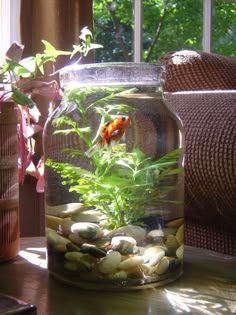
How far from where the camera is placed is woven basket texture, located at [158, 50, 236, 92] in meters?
1.33

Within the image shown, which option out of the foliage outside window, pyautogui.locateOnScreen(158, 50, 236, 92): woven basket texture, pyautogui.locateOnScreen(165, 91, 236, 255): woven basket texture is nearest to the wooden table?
pyautogui.locateOnScreen(165, 91, 236, 255): woven basket texture

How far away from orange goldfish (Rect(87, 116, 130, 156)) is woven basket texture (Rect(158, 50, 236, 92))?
0.65m

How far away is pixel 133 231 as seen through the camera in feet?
2.28

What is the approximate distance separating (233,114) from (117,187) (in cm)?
43

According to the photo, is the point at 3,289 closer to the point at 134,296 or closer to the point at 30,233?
the point at 134,296

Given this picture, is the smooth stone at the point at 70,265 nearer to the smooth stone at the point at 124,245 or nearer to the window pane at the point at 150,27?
the smooth stone at the point at 124,245

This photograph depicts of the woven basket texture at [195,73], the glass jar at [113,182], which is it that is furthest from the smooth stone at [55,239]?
the woven basket texture at [195,73]

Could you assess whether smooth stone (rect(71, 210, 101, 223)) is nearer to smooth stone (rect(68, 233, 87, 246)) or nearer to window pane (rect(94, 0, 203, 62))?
smooth stone (rect(68, 233, 87, 246))

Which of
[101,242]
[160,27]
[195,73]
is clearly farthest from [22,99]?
[160,27]

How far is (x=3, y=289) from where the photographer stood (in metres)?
0.67

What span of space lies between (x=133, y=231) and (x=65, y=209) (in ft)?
0.32

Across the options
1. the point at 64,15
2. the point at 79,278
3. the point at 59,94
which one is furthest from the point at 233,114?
the point at 64,15

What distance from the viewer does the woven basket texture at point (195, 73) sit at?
1.33 meters

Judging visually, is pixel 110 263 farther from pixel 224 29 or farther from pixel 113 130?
pixel 224 29
